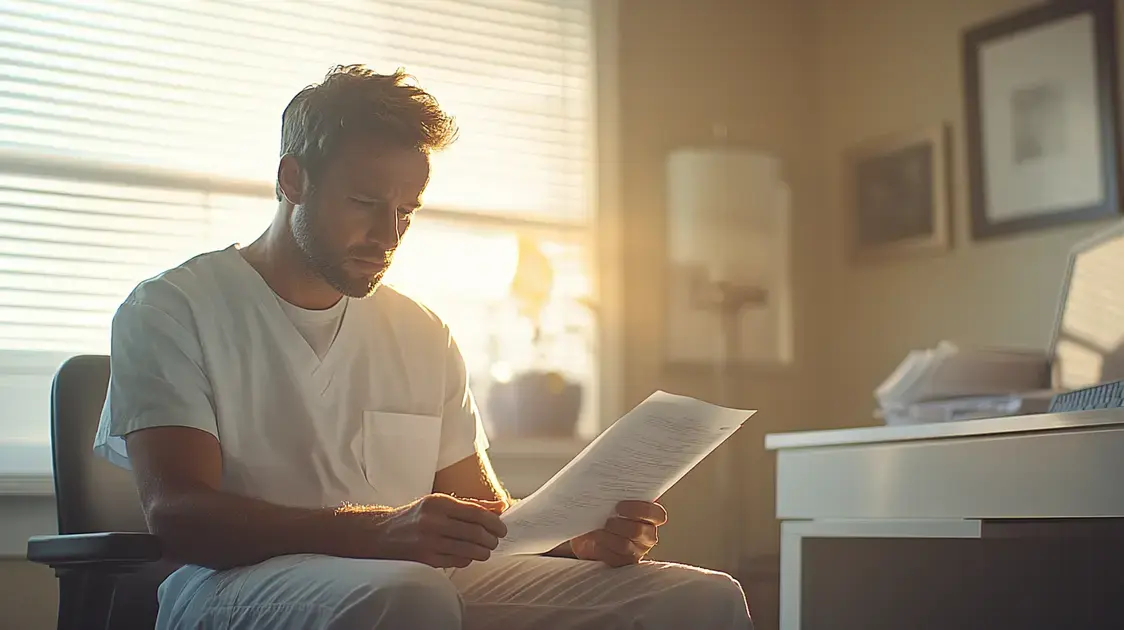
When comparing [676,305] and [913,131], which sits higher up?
[913,131]

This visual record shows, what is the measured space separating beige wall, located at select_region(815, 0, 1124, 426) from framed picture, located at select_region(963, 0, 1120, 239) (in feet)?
0.18

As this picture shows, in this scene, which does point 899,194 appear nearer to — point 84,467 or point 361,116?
point 361,116

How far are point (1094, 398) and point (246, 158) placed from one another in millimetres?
1895

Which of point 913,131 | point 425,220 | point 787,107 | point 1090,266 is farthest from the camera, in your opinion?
point 787,107

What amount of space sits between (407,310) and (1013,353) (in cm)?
130

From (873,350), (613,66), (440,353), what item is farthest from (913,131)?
(440,353)

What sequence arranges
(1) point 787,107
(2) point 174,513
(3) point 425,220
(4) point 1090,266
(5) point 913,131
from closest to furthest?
(2) point 174,513 → (4) point 1090,266 → (3) point 425,220 → (5) point 913,131 → (1) point 787,107

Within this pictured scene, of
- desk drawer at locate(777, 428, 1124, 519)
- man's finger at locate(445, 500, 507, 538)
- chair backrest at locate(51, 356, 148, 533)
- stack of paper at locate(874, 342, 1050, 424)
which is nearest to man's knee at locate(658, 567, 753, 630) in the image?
man's finger at locate(445, 500, 507, 538)

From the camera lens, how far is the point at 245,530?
1.31m

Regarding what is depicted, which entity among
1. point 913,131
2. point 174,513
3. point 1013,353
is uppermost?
point 913,131

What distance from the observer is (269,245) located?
65.8 inches

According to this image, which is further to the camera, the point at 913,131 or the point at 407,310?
the point at 913,131

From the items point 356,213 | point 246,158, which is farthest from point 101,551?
point 246,158

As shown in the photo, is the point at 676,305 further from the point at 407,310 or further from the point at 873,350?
the point at 407,310
